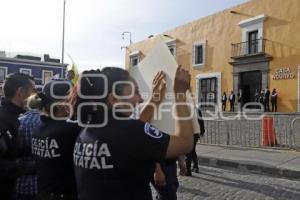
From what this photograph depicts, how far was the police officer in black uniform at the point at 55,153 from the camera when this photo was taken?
2895 mm

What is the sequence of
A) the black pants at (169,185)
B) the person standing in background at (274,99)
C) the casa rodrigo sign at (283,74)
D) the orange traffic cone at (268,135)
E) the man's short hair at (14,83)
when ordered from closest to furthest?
the man's short hair at (14,83), the black pants at (169,185), the orange traffic cone at (268,135), the casa rodrigo sign at (283,74), the person standing in background at (274,99)

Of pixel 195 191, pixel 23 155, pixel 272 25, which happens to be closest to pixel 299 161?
pixel 195 191

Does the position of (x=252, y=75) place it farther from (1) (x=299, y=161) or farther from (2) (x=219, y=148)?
(1) (x=299, y=161)

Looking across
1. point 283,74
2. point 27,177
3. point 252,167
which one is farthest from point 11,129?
point 283,74

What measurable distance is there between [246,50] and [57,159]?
22992 mm

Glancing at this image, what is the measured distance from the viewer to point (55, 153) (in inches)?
116

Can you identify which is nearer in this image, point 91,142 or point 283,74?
point 91,142

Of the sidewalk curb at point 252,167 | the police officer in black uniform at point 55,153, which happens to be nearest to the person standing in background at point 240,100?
the sidewalk curb at point 252,167

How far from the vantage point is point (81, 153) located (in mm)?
2396

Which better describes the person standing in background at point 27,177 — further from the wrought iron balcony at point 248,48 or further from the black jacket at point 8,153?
the wrought iron balcony at point 248,48

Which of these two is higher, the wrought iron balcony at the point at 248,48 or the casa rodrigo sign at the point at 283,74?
the wrought iron balcony at the point at 248,48

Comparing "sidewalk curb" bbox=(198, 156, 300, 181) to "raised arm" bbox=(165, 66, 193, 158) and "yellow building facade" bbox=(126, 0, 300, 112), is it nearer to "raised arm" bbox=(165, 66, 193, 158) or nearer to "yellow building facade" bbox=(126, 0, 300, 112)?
"raised arm" bbox=(165, 66, 193, 158)

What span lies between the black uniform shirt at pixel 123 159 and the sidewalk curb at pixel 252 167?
690 cm

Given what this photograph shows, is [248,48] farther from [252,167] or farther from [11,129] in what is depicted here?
[11,129]
